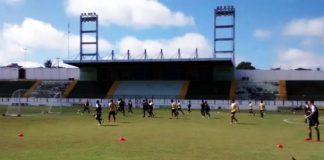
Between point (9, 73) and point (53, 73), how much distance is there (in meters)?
11.4

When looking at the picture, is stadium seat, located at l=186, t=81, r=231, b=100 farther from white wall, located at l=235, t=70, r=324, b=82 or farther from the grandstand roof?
white wall, located at l=235, t=70, r=324, b=82

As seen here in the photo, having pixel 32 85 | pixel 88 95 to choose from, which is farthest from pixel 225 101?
pixel 32 85

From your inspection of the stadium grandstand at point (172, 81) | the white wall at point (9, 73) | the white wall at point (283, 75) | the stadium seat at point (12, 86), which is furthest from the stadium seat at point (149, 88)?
the white wall at point (9, 73)

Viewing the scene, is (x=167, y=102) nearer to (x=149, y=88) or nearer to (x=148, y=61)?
(x=149, y=88)

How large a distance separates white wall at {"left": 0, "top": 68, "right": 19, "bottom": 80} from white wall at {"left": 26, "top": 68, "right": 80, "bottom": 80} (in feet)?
9.84

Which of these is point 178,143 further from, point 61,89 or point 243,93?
point 61,89

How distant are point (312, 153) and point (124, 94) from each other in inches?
2528

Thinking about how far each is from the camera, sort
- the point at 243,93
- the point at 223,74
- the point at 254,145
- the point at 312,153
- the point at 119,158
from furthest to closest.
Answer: the point at 223,74 < the point at 243,93 < the point at 254,145 < the point at 312,153 < the point at 119,158

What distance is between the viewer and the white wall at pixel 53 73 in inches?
3784

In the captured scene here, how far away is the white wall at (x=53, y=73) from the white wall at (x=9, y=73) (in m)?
3.00

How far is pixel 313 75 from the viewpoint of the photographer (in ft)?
279

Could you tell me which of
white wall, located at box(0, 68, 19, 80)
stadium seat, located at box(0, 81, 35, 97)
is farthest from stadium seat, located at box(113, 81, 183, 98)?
white wall, located at box(0, 68, 19, 80)

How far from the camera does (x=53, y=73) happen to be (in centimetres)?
9725

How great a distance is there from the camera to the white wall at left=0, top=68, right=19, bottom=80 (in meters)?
100
